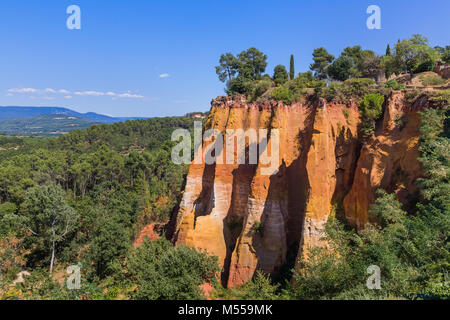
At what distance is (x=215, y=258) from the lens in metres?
16.2

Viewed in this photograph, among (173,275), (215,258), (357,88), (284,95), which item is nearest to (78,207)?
(215,258)

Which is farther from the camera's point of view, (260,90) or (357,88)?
(260,90)

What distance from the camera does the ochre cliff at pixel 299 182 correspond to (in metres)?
14.4

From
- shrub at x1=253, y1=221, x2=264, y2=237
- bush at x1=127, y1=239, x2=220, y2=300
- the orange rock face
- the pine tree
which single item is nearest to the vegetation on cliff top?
the pine tree

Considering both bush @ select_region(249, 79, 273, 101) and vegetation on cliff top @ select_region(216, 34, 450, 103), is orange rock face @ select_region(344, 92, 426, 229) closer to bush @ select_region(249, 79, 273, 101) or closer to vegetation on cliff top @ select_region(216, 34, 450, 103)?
vegetation on cliff top @ select_region(216, 34, 450, 103)

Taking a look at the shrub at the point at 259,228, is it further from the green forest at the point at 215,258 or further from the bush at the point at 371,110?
the bush at the point at 371,110

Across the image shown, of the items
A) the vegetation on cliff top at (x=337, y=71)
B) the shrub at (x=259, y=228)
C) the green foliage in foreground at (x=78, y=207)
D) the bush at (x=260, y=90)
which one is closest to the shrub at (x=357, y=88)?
the vegetation on cliff top at (x=337, y=71)

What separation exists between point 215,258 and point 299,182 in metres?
7.17

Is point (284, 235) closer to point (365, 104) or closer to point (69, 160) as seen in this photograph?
point (365, 104)

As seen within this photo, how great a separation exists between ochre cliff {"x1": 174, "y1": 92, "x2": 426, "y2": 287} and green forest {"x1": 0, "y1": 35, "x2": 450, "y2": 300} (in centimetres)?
86

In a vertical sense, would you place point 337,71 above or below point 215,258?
above

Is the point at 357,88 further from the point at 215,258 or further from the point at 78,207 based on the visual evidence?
the point at 78,207

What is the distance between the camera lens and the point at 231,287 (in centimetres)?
1711

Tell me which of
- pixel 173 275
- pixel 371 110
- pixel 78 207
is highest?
pixel 371 110
